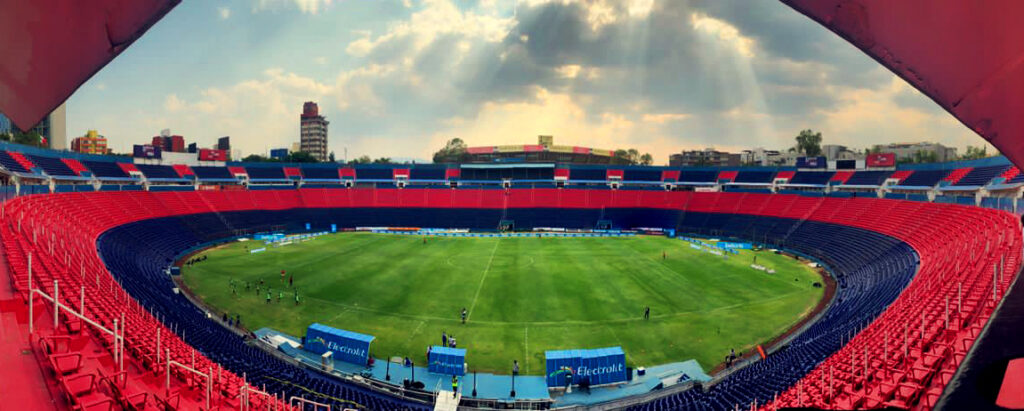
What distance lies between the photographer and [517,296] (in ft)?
90.0

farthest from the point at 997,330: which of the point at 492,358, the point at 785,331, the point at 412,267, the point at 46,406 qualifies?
the point at 412,267

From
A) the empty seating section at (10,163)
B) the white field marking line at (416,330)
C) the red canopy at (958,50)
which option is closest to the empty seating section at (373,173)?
the empty seating section at (10,163)

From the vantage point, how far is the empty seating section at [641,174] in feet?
237

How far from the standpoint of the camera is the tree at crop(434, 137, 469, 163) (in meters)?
94.8

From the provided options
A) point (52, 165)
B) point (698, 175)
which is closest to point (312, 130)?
point (52, 165)

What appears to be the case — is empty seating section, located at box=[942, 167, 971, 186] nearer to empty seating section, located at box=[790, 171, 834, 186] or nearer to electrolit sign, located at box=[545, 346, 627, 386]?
empty seating section, located at box=[790, 171, 834, 186]

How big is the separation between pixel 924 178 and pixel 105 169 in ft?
315

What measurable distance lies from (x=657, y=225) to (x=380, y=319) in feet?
153

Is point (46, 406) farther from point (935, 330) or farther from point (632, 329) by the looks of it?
point (632, 329)

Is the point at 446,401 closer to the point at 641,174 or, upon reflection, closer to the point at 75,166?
the point at 75,166

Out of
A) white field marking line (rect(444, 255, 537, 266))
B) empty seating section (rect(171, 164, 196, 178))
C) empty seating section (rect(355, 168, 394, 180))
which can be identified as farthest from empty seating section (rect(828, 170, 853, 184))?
empty seating section (rect(171, 164, 196, 178))

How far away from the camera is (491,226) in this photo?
199 ft

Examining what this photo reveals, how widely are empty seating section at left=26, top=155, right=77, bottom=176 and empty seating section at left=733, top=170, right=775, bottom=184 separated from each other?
280 feet

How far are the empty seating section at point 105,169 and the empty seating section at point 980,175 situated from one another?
92.2 meters
